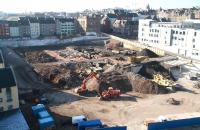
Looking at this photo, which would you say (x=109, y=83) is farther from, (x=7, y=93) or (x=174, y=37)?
(x=174, y=37)

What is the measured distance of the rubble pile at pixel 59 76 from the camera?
43.0 m

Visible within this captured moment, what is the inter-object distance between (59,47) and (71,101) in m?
40.9

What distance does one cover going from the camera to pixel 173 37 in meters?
67.2

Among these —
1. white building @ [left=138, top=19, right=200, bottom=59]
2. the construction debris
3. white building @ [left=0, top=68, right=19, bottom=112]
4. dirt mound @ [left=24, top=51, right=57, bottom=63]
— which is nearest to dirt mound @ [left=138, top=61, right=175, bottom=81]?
the construction debris

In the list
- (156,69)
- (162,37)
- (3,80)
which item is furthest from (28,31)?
(3,80)

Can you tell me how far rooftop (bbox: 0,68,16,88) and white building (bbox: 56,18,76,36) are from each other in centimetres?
6096

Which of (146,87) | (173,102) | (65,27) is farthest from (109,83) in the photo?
(65,27)

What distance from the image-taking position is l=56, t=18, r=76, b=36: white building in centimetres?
9200

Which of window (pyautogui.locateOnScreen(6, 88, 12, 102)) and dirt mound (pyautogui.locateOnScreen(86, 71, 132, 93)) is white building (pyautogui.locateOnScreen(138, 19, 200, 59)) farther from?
window (pyautogui.locateOnScreen(6, 88, 12, 102))

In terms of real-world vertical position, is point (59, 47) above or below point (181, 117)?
above

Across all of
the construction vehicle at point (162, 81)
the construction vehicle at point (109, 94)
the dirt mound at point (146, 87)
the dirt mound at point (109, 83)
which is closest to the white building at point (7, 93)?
the construction vehicle at point (109, 94)

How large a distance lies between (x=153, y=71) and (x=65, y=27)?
5264 centimetres

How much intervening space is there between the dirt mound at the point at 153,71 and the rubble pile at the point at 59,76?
478 inches

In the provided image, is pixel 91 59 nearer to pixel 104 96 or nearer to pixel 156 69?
pixel 156 69
